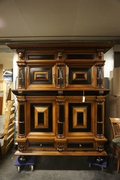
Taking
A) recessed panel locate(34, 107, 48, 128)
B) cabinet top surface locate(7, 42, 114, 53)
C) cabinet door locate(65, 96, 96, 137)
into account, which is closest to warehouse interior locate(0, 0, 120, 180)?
cabinet top surface locate(7, 42, 114, 53)

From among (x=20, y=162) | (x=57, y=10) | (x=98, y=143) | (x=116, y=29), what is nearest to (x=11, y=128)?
(x=20, y=162)

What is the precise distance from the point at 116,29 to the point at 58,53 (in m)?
1.24

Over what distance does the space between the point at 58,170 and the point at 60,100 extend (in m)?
1.18

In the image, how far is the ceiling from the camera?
190 centimetres

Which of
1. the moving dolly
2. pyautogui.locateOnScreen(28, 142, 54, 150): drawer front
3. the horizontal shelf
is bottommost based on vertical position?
the moving dolly

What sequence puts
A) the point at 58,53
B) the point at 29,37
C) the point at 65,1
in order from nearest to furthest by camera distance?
the point at 65,1, the point at 58,53, the point at 29,37

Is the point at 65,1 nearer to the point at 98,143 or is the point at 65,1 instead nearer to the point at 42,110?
the point at 42,110

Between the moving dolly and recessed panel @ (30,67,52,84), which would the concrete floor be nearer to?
the moving dolly

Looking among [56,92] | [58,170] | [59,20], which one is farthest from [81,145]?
[59,20]

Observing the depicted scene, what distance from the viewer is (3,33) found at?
2939 mm

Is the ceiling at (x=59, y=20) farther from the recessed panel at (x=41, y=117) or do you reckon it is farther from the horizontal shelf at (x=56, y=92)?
the recessed panel at (x=41, y=117)

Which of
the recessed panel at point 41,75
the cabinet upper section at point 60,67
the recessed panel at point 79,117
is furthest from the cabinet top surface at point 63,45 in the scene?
the recessed panel at point 79,117

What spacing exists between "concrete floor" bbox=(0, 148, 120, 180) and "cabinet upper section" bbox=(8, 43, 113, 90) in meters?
1.36

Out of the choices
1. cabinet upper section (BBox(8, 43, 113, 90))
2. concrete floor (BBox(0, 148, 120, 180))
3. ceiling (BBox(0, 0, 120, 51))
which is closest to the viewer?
ceiling (BBox(0, 0, 120, 51))
